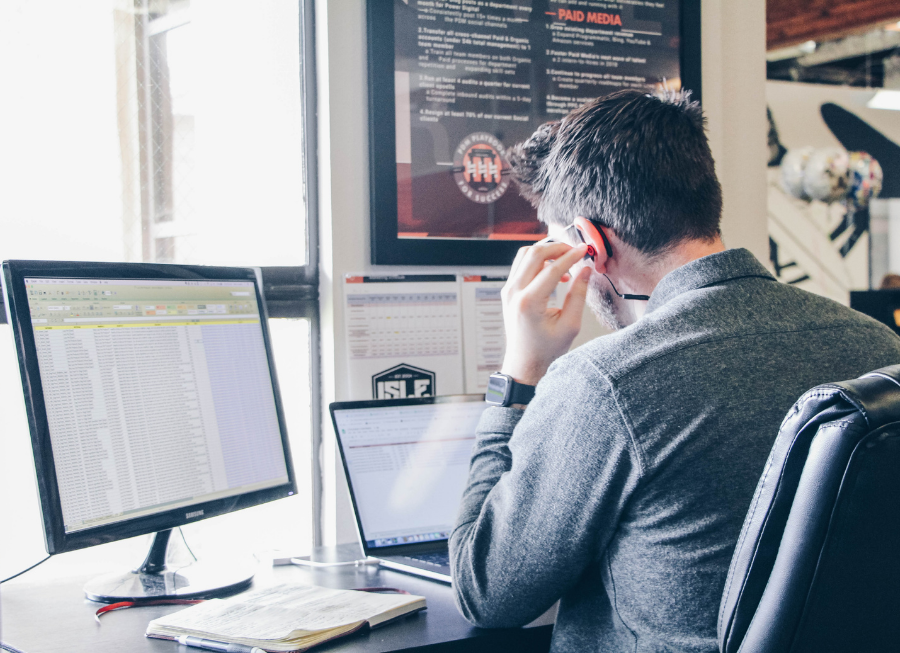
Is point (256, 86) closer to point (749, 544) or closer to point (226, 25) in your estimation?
point (226, 25)

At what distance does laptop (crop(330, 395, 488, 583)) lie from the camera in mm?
1355

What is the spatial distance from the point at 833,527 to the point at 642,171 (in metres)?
0.59

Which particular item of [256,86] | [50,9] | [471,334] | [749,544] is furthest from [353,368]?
[749,544]

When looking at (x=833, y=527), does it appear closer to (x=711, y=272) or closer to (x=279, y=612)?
(x=711, y=272)

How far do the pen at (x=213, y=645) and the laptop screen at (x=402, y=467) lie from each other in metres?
0.41

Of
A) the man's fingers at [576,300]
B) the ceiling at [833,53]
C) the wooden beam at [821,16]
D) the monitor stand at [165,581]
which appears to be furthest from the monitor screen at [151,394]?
the ceiling at [833,53]

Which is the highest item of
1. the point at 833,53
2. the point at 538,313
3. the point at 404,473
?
the point at 833,53

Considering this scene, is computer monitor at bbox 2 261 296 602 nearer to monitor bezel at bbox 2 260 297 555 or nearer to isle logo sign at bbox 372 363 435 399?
monitor bezel at bbox 2 260 297 555

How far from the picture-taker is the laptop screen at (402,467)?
1.37 meters

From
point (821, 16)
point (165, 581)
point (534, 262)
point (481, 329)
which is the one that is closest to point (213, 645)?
point (165, 581)

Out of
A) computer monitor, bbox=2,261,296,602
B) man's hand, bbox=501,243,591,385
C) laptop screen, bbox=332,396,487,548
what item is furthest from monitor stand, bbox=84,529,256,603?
man's hand, bbox=501,243,591,385

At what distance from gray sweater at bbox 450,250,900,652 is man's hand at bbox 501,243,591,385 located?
21cm

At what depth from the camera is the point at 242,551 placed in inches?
65.5

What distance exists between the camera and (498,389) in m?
1.16
